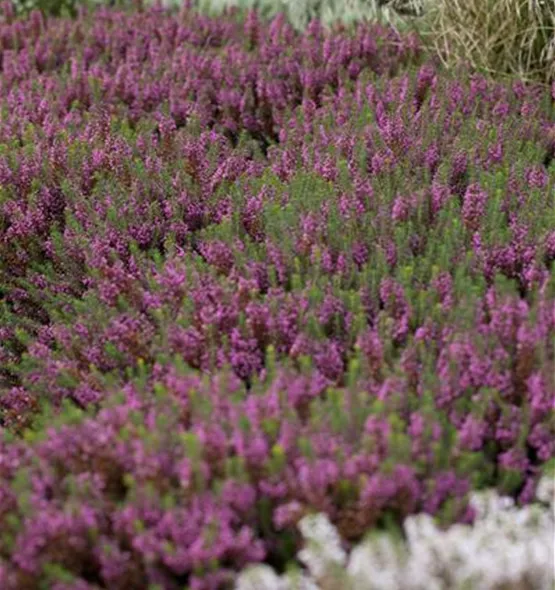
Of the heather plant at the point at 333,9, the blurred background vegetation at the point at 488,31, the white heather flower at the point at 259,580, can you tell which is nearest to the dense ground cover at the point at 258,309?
the white heather flower at the point at 259,580

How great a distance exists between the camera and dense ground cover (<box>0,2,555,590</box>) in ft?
7.45

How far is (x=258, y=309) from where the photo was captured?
9.54ft

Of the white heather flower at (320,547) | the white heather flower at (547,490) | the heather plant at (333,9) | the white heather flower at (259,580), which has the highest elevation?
the heather plant at (333,9)

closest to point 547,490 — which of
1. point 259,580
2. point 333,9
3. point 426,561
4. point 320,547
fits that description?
point 426,561

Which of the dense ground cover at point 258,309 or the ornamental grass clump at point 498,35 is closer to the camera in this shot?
the dense ground cover at point 258,309

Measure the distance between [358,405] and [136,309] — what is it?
1.01m

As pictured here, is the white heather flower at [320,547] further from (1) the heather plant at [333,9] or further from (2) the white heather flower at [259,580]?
(1) the heather plant at [333,9]

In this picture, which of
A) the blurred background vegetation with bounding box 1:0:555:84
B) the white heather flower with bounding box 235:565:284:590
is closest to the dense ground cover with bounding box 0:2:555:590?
the white heather flower with bounding box 235:565:284:590

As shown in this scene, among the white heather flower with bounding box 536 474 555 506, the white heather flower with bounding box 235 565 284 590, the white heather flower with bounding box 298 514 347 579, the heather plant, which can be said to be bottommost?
the white heather flower with bounding box 235 565 284 590

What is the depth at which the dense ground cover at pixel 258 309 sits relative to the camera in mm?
2270

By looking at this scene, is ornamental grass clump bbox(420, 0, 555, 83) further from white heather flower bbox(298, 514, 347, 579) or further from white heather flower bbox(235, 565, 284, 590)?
white heather flower bbox(235, 565, 284, 590)

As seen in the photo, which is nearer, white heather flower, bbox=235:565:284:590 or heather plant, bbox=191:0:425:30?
white heather flower, bbox=235:565:284:590

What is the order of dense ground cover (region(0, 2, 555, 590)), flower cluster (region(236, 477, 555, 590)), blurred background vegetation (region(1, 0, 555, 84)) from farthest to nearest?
blurred background vegetation (region(1, 0, 555, 84)) → dense ground cover (region(0, 2, 555, 590)) → flower cluster (region(236, 477, 555, 590))

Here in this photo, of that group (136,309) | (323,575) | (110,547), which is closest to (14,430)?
(136,309)
